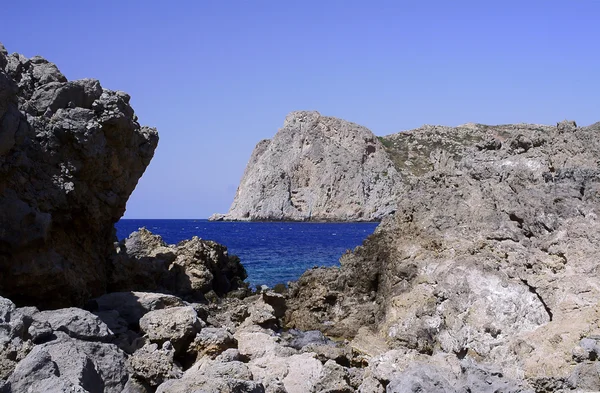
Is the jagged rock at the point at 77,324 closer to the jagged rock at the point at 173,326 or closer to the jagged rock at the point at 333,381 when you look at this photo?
the jagged rock at the point at 173,326

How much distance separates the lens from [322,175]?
404 feet

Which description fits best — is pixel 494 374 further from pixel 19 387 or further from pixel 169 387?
pixel 19 387

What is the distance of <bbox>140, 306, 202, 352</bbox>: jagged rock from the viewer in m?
9.30

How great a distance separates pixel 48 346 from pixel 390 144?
464ft

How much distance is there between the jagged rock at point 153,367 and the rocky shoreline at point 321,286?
0.08ft

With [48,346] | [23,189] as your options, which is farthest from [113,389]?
[23,189]

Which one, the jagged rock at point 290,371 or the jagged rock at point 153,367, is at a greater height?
the jagged rock at point 153,367

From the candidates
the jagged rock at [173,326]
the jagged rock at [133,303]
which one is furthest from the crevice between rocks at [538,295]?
the jagged rock at [133,303]

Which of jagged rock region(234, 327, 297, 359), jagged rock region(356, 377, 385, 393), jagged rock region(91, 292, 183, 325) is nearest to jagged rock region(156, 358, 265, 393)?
jagged rock region(356, 377, 385, 393)

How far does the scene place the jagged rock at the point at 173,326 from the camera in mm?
9297

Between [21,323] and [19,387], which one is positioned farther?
[21,323]

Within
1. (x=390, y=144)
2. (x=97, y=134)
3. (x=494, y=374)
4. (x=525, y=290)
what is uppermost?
(x=390, y=144)

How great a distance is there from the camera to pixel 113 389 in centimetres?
765

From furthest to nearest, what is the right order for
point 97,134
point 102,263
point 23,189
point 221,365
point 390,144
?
point 390,144 < point 102,263 < point 97,134 < point 23,189 < point 221,365
